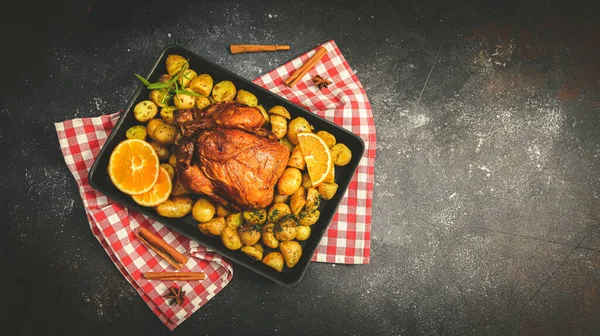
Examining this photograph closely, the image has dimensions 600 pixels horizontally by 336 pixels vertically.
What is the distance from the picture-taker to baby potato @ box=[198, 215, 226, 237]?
268 cm

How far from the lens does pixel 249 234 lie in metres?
2.67

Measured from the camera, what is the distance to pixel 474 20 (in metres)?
3.20

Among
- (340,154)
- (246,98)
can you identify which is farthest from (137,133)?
(340,154)

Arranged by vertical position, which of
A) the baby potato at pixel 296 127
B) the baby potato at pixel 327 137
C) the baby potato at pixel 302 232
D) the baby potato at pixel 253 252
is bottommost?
the baby potato at pixel 253 252

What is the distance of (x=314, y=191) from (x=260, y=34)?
1308 mm

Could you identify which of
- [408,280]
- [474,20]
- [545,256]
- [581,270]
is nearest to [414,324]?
[408,280]

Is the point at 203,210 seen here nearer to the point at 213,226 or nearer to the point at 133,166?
the point at 213,226

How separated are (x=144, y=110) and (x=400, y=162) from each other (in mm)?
1849

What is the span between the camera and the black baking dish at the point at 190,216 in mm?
2695

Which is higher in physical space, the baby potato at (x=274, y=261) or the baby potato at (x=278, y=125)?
the baby potato at (x=278, y=125)

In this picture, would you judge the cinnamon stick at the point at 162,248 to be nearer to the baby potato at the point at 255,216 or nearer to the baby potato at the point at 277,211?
the baby potato at the point at 255,216

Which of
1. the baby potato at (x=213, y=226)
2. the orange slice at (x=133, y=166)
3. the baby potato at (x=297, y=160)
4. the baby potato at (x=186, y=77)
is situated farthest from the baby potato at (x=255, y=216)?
the baby potato at (x=186, y=77)

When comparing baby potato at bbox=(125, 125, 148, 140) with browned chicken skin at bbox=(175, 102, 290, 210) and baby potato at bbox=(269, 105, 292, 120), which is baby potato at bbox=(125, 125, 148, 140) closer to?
browned chicken skin at bbox=(175, 102, 290, 210)

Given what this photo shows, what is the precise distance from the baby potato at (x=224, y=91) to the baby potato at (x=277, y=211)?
788mm
